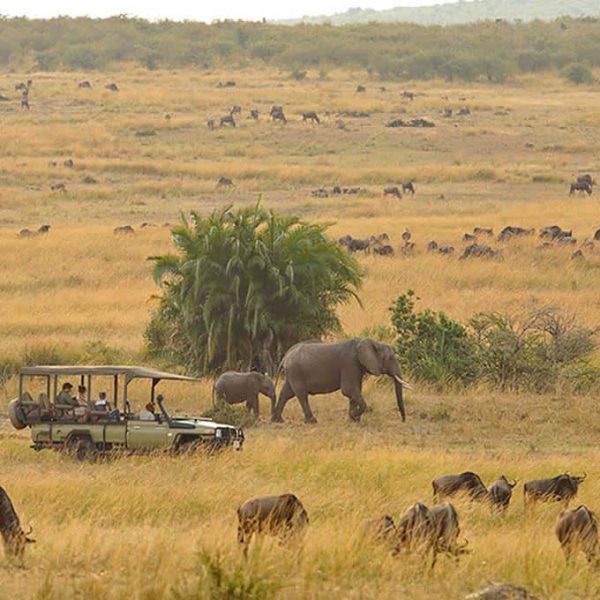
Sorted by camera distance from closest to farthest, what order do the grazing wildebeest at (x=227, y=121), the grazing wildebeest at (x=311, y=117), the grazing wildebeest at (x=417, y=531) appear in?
the grazing wildebeest at (x=417, y=531), the grazing wildebeest at (x=311, y=117), the grazing wildebeest at (x=227, y=121)

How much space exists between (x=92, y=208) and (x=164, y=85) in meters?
40.8

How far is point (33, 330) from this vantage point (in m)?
25.5

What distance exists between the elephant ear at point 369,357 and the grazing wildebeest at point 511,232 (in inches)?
611

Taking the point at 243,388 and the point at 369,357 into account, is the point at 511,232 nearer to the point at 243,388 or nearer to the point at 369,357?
the point at 369,357

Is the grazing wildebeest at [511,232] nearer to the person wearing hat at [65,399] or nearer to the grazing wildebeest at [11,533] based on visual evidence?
the person wearing hat at [65,399]

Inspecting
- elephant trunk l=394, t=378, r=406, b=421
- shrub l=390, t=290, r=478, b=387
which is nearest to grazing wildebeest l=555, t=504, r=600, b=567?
elephant trunk l=394, t=378, r=406, b=421

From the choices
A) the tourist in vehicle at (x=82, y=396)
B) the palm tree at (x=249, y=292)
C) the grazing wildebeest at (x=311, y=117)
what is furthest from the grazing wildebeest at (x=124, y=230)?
the grazing wildebeest at (x=311, y=117)

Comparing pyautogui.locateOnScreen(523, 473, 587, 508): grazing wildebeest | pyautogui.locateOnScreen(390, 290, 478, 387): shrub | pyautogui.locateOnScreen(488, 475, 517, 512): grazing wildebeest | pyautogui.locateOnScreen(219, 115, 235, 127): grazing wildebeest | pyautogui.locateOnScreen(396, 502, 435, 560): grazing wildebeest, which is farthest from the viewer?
pyautogui.locateOnScreen(219, 115, 235, 127): grazing wildebeest

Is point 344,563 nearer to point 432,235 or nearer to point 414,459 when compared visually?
point 414,459

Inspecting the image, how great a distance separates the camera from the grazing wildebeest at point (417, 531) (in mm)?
10516

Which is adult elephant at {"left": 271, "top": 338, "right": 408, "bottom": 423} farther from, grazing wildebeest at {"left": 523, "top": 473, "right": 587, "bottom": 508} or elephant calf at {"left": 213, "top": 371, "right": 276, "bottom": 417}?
grazing wildebeest at {"left": 523, "top": 473, "right": 587, "bottom": 508}

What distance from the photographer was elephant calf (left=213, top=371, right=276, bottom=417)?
1936 cm

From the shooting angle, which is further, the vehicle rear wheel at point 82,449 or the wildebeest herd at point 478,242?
the wildebeest herd at point 478,242

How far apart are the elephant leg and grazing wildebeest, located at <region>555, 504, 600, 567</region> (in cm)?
862
